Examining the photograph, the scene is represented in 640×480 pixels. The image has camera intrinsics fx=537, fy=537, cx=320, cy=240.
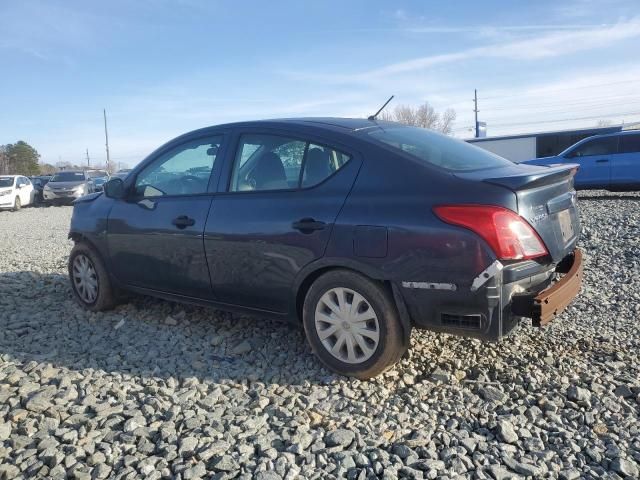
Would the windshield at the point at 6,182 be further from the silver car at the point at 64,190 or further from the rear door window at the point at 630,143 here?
the rear door window at the point at 630,143

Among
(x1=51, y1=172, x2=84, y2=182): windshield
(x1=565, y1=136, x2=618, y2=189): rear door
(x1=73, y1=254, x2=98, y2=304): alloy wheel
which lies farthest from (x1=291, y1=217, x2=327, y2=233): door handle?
(x1=51, y1=172, x2=84, y2=182): windshield

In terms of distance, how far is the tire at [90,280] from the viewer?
16.0ft

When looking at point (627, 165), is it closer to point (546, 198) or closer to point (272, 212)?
point (546, 198)

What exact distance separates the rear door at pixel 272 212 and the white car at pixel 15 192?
21.0 metres

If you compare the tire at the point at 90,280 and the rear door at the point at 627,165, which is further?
the rear door at the point at 627,165

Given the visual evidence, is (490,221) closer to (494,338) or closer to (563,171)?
(494,338)

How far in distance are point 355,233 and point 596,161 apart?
13.1 m

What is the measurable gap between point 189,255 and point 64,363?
1.16 m

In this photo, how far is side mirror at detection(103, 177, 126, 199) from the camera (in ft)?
15.4

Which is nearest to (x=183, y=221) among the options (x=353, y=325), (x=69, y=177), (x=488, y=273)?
(x=353, y=325)

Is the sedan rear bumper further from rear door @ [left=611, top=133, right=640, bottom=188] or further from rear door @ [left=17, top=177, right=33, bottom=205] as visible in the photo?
rear door @ [left=17, top=177, right=33, bottom=205]

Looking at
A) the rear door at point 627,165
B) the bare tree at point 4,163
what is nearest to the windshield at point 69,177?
the rear door at point 627,165

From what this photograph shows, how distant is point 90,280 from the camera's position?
4.99 metres

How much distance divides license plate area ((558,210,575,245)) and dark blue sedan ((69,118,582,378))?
2cm
